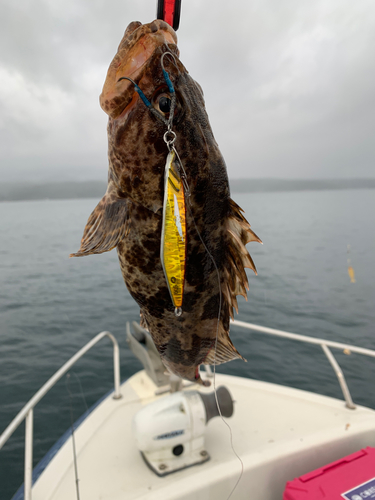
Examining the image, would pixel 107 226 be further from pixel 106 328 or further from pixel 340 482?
pixel 106 328

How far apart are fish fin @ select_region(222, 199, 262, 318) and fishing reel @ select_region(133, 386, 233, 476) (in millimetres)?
3014

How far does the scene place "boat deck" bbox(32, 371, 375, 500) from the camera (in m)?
3.89

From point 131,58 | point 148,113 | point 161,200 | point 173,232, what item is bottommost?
point 173,232

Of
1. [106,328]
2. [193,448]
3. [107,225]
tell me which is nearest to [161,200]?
[107,225]

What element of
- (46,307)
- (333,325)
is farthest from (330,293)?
(46,307)

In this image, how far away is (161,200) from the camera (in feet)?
5.56

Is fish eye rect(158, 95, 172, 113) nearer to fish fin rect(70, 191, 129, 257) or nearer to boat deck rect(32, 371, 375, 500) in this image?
fish fin rect(70, 191, 129, 257)

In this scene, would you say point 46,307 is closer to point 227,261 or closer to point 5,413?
point 5,413

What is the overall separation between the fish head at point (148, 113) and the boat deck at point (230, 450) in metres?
3.49

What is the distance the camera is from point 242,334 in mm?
13938

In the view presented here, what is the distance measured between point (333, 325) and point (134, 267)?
52.1 ft

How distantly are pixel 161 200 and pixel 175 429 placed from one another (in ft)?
12.2

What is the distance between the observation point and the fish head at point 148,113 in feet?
5.16

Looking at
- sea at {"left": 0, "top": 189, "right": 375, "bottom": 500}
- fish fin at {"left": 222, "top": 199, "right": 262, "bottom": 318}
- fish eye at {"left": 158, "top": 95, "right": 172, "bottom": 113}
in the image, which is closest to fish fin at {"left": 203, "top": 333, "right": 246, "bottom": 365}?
fish fin at {"left": 222, "top": 199, "right": 262, "bottom": 318}
